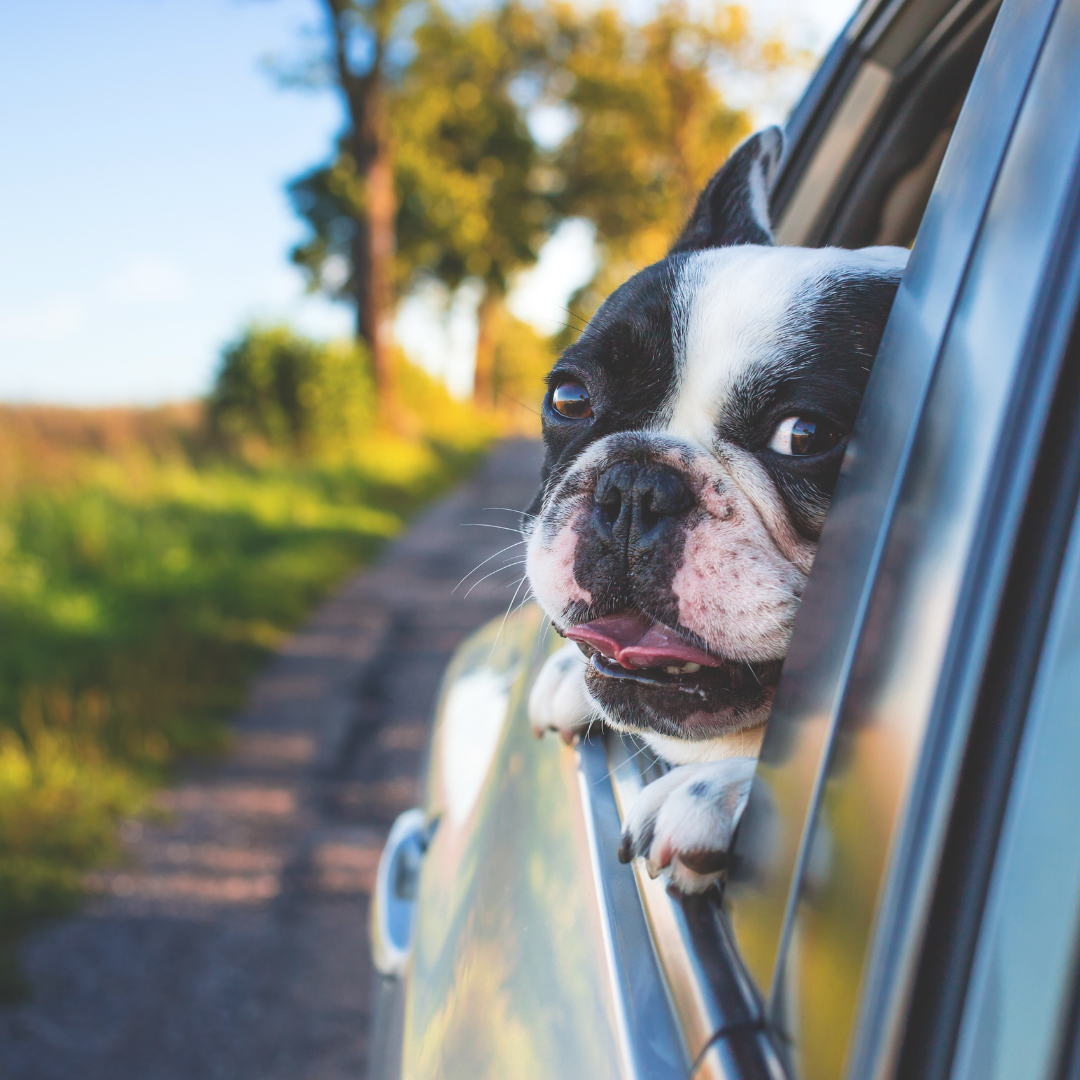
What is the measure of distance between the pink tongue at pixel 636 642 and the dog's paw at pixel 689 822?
7.4 inches

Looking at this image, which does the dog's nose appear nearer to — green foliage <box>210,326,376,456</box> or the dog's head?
the dog's head

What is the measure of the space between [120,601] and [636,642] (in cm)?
539

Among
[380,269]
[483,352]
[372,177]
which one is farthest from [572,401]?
[483,352]

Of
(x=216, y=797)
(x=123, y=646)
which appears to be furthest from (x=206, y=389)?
(x=216, y=797)

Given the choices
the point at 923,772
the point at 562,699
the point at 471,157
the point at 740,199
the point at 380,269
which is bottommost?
the point at 562,699

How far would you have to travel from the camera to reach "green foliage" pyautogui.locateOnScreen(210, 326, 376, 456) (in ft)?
45.8

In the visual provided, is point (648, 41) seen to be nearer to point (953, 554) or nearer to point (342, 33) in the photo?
point (342, 33)

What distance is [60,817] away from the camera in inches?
146

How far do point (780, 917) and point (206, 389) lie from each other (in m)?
14.5

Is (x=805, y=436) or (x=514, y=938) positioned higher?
(x=805, y=436)

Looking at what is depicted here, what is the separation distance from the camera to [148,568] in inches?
260

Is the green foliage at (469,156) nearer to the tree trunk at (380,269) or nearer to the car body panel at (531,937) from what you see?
the tree trunk at (380,269)

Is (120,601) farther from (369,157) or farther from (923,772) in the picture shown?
(369,157)

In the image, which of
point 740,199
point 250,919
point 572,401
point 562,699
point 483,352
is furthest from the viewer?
point 483,352
